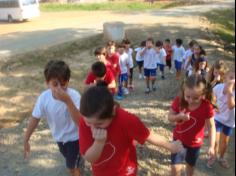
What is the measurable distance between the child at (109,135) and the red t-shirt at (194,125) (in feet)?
3.65

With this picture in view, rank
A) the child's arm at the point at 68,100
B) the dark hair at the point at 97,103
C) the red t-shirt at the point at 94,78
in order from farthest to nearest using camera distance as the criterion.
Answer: the red t-shirt at the point at 94,78, the child's arm at the point at 68,100, the dark hair at the point at 97,103

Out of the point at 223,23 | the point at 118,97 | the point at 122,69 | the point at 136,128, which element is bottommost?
the point at 118,97

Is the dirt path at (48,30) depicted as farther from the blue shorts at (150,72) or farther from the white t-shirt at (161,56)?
the blue shorts at (150,72)

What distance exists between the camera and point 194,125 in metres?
4.16

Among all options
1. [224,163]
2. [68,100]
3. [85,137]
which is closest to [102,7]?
[224,163]

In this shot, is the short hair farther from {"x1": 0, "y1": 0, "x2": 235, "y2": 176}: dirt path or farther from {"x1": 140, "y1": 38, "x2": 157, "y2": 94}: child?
{"x1": 140, "y1": 38, "x2": 157, "y2": 94}: child

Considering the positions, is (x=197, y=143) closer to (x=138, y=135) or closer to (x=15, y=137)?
(x=138, y=135)

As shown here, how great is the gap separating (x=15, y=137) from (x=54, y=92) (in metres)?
3.65

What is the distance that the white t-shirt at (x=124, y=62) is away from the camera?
9.55m

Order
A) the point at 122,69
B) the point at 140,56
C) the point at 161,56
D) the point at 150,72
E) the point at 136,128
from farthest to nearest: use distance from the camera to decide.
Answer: the point at 140,56 < the point at 161,56 < the point at 150,72 < the point at 122,69 < the point at 136,128

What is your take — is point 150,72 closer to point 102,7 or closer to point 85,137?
point 85,137

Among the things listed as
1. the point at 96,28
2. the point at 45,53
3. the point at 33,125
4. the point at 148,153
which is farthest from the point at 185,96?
the point at 96,28

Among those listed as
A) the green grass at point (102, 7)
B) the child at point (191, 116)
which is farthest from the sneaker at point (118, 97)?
the green grass at point (102, 7)

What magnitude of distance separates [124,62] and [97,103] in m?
7.09
